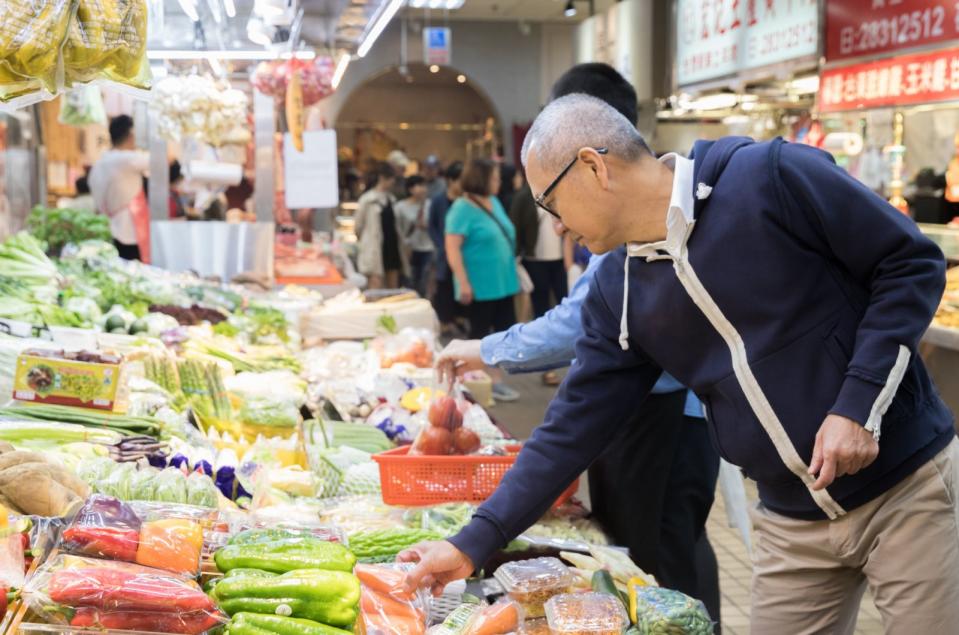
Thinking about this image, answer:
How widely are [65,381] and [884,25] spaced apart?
21.7 ft

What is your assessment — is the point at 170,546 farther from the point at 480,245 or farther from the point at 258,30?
the point at 480,245

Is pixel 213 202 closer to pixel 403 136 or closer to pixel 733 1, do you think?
pixel 733 1

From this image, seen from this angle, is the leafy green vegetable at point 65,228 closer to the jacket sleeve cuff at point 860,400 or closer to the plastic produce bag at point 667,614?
the plastic produce bag at point 667,614

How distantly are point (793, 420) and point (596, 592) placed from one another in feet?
1.87

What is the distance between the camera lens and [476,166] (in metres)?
8.92

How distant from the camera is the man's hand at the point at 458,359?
11.6ft

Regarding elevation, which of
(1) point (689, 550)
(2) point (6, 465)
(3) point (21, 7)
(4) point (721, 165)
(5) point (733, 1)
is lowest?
(1) point (689, 550)

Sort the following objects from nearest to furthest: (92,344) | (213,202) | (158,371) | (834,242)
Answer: (834,242)
(158,371)
(92,344)
(213,202)

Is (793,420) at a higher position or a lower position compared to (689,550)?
higher

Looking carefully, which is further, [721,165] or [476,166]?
[476,166]

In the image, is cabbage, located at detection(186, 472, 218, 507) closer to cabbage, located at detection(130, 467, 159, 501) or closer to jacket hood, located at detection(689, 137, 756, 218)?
cabbage, located at detection(130, 467, 159, 501)

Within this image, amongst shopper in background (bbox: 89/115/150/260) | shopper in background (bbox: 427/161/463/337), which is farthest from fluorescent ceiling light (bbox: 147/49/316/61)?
shopper in background (bbox: 427/161/463/337)

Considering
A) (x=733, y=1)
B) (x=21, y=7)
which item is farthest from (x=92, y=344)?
(x=733, y=1)

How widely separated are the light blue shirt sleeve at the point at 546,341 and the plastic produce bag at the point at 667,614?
1.15 meters
